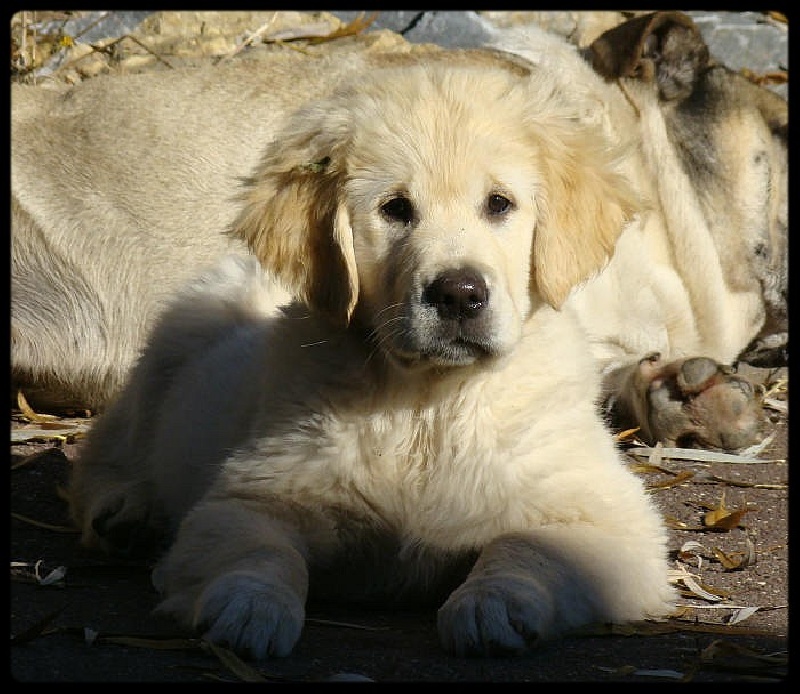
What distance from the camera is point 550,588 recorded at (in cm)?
294

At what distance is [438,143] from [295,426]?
32.6 inches

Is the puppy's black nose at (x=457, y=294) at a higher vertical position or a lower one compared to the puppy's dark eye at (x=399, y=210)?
lower

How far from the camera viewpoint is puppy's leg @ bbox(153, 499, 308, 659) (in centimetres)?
270

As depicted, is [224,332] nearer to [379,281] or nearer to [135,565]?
[135,565]

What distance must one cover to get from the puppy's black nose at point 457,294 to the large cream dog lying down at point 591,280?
2.42m

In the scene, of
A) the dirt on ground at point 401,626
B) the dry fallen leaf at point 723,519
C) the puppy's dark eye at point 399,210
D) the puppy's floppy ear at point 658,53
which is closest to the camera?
the dirt on ground at point 401,626

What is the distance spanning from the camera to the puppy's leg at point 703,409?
17.2 feet

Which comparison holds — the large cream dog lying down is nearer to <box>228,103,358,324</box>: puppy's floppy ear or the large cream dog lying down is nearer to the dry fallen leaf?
the dry fallen leaf

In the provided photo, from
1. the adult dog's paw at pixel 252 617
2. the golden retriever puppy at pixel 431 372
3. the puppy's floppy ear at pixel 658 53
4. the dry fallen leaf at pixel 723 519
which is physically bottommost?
the dry fallen leaf at pixel 723 519

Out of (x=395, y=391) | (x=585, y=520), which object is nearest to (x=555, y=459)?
(x=585, y=520)

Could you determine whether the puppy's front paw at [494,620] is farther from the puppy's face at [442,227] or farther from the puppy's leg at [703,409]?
the puppy's leg at [703,409]

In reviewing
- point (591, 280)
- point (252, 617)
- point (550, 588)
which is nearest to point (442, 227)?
point (550, 588)

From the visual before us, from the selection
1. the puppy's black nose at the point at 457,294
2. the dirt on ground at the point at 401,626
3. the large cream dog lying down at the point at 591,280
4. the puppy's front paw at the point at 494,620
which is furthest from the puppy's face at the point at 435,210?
the large cream dog lying down at the point at 591,280

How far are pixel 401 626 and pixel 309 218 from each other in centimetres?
109
